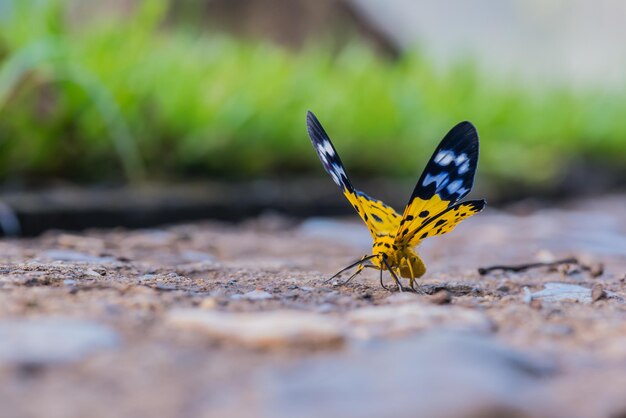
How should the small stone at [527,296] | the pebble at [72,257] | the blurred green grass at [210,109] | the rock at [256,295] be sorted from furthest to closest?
the blurred green grass at [210,109]
the pebble at [72,257]
the small stone at [527,296]
the rock at [256,295]

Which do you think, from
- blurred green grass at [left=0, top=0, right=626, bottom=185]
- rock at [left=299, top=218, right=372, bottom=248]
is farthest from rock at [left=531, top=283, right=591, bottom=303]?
blurred green grass at [left=0, top=0, right=626, bottom=185]

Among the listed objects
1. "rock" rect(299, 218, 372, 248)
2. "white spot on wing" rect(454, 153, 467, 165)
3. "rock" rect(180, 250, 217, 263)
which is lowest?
"rock" rect(180, 250, 217, 263)

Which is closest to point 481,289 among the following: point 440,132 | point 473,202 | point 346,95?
point 473,202

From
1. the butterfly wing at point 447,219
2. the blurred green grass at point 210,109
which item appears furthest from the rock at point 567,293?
the blurred green grass at point 210,109

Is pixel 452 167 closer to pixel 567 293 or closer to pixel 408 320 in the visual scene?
pixel 567 293

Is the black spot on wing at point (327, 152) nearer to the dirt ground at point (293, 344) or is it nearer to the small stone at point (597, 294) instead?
the dirt ground at point (293, 344)

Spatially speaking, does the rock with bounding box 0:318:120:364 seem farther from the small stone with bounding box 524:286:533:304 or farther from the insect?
the small stone with bounding box 524:286:533:304
